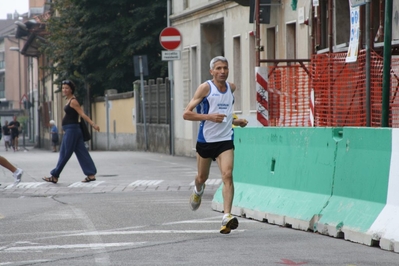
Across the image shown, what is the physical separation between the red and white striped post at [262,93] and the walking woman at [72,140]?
4128 mm

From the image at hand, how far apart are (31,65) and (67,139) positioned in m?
77.2

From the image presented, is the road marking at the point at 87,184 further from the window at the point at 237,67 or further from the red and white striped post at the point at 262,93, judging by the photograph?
the window at the point at 237,67

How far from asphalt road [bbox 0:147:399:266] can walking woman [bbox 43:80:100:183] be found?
5.57 ft

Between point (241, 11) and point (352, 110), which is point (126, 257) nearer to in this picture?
point (352, 110)

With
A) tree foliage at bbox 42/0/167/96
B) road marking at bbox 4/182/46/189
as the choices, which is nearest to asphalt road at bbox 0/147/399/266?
road marking at bbox 4/182/46/189

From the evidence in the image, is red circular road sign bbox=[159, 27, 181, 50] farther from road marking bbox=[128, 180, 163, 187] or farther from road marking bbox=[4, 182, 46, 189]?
road marking bbox=[4, 182, 46, 189]

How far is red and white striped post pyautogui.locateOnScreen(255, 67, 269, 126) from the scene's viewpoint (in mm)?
22094

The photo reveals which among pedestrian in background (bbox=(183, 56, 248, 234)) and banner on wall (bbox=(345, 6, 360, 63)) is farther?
banner on wall (bbox=(345, 6, 360, 63))

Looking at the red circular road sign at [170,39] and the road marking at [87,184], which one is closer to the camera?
the road marking at [87,184]

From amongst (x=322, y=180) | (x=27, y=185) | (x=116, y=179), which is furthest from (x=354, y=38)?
(x=116, y=179)

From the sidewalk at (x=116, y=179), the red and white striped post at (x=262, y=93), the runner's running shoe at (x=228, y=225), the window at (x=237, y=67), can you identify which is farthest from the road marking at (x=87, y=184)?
the window at (x=237, y=67)

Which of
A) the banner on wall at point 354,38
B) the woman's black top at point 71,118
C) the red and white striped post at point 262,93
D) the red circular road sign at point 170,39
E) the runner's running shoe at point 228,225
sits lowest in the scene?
the runner's running shoe at point 228,225

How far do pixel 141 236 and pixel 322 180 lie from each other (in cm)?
202

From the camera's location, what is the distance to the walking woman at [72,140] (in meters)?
19.2
